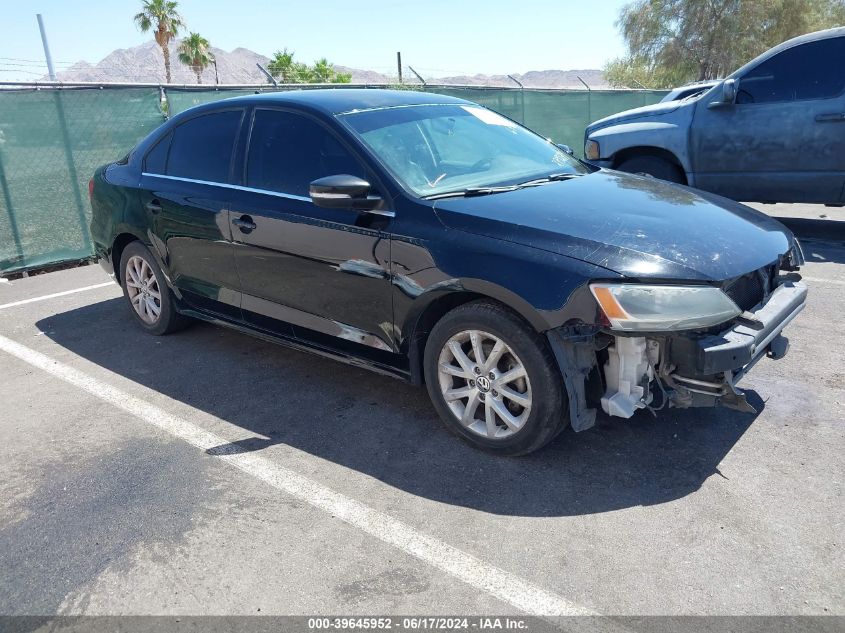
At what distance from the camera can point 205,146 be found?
189 inches

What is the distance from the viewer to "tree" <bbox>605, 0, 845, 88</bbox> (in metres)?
33.3

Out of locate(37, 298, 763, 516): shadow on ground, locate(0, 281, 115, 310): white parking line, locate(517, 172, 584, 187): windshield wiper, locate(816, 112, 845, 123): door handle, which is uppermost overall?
locate(816, 112, 845, 123): door handle

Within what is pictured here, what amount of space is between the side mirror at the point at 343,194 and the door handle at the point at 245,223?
80 centimetres

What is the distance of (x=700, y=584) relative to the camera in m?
2.56

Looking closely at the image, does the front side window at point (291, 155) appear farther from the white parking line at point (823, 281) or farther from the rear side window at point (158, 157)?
the white parking line at point (823, 281)

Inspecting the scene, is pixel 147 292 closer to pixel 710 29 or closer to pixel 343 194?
pixel 343 194

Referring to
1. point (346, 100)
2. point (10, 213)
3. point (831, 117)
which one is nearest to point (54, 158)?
point (10, 213)

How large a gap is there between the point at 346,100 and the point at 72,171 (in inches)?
212

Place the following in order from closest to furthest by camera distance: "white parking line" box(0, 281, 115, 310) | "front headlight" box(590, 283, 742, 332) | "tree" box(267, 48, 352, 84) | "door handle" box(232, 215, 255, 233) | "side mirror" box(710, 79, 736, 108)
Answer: "front headlight" box(590, 283, 742, 332), "door handle" box(232, 215, 255, 233), "white parking line" box(0, 281, 115, 310), "side mirror" box(710, 79, 736, 108), "tree" box(267, 48, 352, 84)

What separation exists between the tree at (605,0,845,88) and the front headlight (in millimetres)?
35309

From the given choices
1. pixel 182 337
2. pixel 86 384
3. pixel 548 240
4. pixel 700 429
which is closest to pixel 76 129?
pixel 182 337

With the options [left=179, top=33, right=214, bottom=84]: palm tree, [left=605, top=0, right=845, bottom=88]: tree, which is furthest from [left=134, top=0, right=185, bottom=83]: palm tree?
[left=605, top=0, right=845, bottom=88]: tree

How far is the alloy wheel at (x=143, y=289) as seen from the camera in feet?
17.8

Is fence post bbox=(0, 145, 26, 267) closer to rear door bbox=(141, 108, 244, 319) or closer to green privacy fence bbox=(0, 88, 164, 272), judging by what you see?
green privacy fence bbox=(0, 88, 164, 272)
